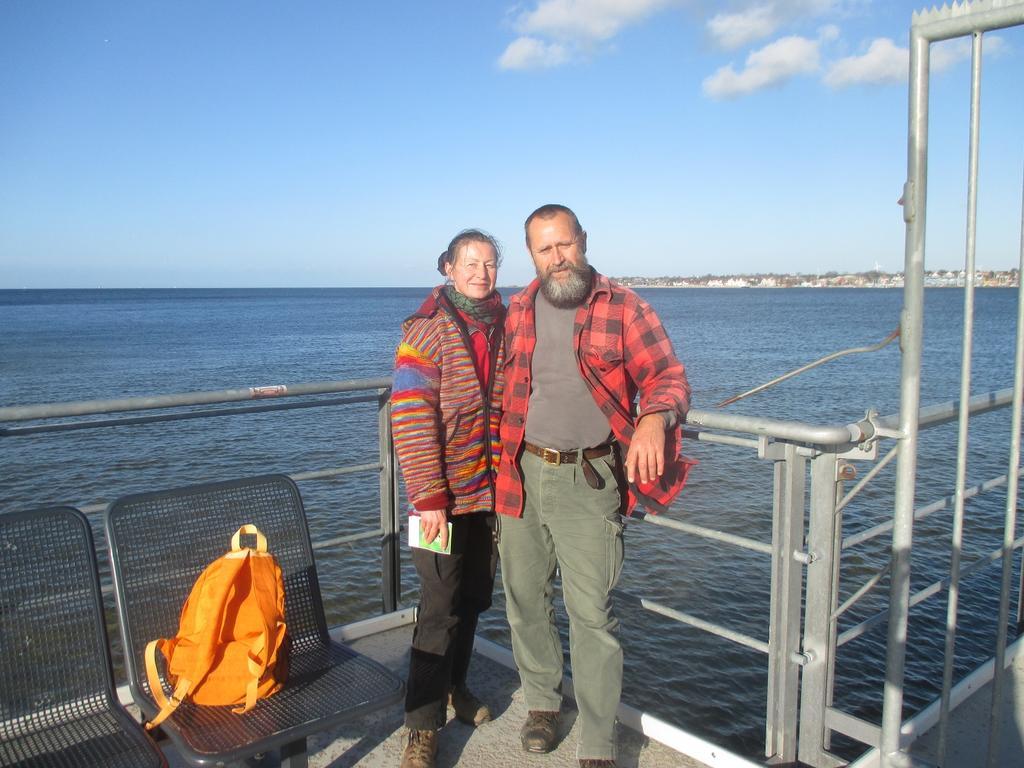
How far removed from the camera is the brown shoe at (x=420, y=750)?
293 centimetres

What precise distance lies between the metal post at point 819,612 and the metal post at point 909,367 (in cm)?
24

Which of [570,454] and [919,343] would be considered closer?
[919,343]

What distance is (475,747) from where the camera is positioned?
3.12 metres

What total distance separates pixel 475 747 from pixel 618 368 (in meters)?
1.49

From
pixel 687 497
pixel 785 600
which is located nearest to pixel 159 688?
pixel 785 600

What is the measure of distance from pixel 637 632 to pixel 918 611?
10.9ft

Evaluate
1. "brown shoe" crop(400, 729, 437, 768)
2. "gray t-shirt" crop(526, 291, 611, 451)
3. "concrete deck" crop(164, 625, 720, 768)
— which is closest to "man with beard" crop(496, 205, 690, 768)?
"gray t-shirt" crop(526, 291, 611, 451)

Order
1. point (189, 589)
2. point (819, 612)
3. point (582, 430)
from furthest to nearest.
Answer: point (582, 430)
point (819, 612)
point (189, 589)

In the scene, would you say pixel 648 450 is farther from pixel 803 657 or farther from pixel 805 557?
pixel 803 657

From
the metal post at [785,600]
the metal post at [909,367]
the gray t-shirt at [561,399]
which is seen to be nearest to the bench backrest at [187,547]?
the gray t-shirt at [561,399]

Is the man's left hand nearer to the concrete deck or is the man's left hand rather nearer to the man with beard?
the man with beard

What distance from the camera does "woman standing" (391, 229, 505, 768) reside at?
291 centimetres

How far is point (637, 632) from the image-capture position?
31.2ft

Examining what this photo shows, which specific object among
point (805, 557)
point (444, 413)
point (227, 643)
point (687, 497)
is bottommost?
point (687, 497)
